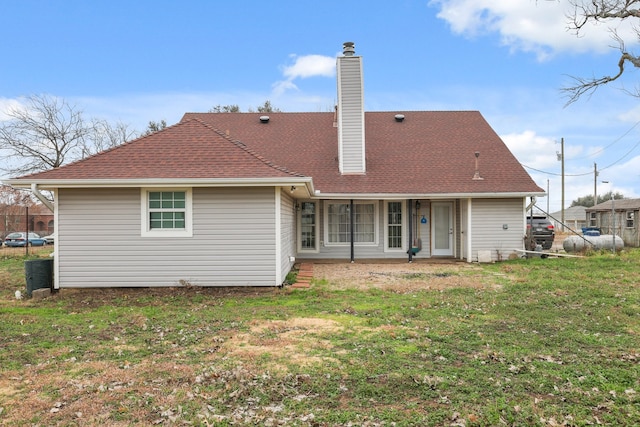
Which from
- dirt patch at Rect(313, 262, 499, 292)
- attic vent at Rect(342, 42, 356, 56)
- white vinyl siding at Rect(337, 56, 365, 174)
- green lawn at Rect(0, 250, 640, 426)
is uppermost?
attic vent at Rect(342, 42, 356, 56)

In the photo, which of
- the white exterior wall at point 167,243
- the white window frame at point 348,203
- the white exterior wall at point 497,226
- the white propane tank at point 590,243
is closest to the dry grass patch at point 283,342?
the white exterior wall at point 167,243

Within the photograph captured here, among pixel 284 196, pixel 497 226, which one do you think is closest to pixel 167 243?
pixel 284 196

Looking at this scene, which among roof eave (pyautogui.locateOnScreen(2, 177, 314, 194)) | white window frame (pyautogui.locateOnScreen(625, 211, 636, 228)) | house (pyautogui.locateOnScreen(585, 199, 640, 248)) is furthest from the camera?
white window frame (pyautogui.locateOnScreen(625, 211, 636, 228))

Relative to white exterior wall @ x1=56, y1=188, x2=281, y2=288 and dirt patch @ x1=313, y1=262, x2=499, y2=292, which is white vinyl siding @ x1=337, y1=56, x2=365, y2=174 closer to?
dirt patch @ x1=313, y1=262, x2=499, y2=292

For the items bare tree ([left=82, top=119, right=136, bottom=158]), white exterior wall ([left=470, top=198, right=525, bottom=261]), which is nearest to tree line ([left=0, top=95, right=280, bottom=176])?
bare tree ([left=82, top=119, right=136, bottom=158])

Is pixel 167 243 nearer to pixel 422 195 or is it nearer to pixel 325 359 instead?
pixel 325 359

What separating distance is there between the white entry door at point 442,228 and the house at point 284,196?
0.04 metres

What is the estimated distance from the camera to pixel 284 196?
11336 millimetres

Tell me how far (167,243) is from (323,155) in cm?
833

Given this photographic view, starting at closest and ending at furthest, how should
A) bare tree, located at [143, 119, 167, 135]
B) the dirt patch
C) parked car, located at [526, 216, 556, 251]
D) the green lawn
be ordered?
the green lawn, the dirt patch, parked car, located at [526, 216, 556, 251], bare tree, located at [143, 119, 167, 135]

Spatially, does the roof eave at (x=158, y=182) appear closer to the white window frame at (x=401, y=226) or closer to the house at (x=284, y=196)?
the house at (x=284, y=196)

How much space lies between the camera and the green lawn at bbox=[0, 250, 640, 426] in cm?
368

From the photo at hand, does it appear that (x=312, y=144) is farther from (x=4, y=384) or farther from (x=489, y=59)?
(x=4, y=384)

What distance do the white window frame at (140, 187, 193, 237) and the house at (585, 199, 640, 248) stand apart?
21.5 meters
